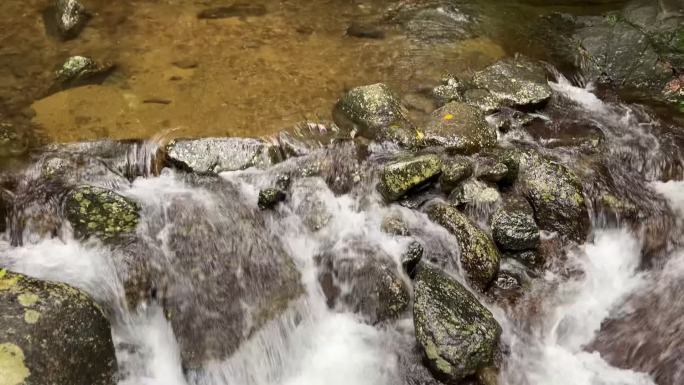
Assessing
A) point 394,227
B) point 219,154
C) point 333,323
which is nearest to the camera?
point 333,323

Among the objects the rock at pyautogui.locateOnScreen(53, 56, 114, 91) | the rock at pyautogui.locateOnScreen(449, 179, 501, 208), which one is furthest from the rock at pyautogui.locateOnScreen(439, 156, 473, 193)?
the rock at pyautogui.locateOnScreen(53, 56, 114, 91)

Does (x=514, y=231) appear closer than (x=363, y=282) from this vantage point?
No

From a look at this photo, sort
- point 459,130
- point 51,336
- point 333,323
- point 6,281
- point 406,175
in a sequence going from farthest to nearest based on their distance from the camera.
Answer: point 459,130, point 406,175, point 333,323, point 6,281, point 51,336

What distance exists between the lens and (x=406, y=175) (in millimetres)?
5512

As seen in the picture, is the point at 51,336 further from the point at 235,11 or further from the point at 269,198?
the point at 235,11

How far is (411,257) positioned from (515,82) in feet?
11.1

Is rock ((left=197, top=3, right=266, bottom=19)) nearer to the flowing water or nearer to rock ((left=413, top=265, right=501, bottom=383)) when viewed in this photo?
the flowing water

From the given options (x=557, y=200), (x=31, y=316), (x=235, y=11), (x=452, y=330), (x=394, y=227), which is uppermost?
(x=235, y=11)

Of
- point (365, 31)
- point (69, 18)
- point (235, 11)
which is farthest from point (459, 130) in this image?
point (69, 18)

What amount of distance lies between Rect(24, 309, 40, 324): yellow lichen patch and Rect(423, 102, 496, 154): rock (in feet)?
13.7

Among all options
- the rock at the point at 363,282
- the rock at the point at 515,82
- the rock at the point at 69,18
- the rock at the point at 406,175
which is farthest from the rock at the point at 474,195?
the rock at the point at 69,18

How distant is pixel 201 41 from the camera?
7496 mm

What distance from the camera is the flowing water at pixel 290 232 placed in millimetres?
4637

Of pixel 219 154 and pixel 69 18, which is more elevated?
pixel 69 18
